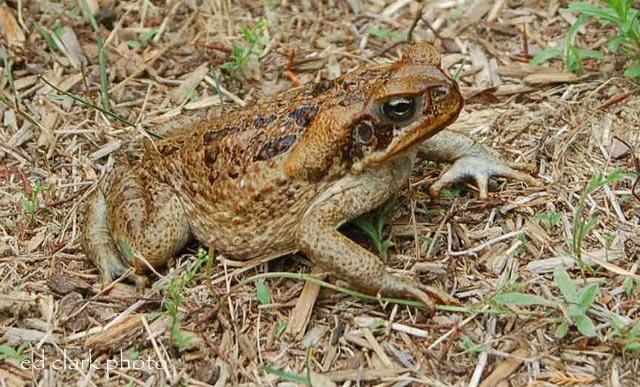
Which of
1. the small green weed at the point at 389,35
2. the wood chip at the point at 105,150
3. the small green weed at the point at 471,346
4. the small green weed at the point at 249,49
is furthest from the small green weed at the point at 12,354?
the small green weed at the point at 389,35

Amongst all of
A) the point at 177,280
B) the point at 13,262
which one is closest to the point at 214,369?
the point at 177,280

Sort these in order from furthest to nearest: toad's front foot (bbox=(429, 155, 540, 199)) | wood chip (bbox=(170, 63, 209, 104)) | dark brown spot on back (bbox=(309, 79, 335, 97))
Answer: wood chip (bbox=(170, 63, 209, 104)), toad's front foot (bbox=(429, 155, 540, 199)), dark brown spot on back (bbox=(309, 79, 335, 97))

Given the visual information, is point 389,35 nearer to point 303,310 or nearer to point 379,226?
point 379,226

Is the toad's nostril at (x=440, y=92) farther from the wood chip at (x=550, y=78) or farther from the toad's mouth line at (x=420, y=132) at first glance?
the wood chip at (x=550, y=78)

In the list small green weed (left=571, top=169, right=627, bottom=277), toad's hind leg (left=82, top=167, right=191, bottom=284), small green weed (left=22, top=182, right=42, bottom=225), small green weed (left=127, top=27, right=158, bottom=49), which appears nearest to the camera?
small green weed (left=571, top=169, right=627, bottom=277)

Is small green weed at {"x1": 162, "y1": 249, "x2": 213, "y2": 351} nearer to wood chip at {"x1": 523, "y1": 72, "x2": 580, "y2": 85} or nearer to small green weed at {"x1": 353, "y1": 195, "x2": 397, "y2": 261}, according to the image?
small green weed at {"x1": 353, "y1": 195, "x2": 397, "y2": 261}

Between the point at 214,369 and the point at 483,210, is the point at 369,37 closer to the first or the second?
the point at 483,210

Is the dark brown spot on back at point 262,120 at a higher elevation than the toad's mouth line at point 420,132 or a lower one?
higher

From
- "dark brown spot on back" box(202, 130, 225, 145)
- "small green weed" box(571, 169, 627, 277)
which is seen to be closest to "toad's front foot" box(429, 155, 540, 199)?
"small green weed" box(571, 169, 627, 277)
